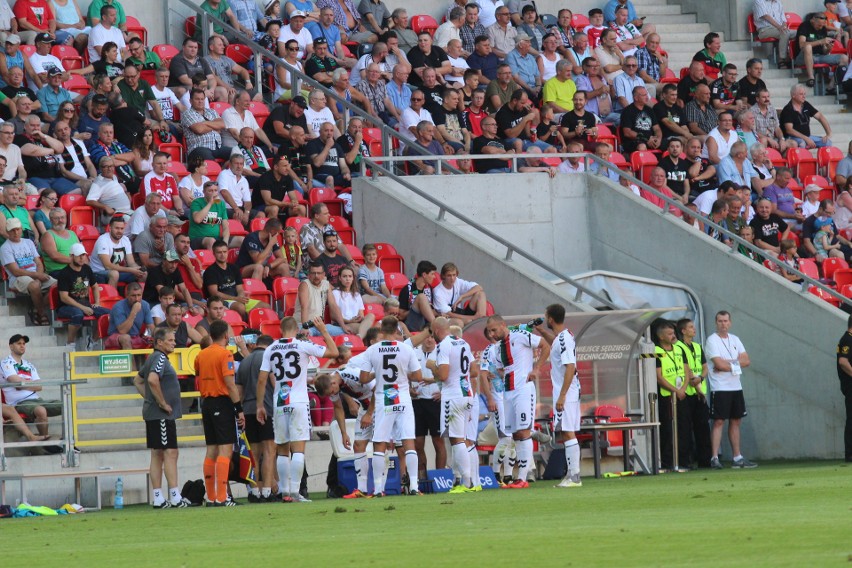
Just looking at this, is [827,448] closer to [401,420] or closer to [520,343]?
[520,343]

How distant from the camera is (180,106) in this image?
2231cm

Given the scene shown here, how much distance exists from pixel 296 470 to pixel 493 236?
620 centimetres

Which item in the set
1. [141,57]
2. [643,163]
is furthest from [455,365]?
[643,163]

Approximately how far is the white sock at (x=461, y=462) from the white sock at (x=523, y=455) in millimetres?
716

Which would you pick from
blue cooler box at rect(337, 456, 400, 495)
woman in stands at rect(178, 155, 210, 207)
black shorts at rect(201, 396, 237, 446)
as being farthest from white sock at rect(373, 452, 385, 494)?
woman in stands at rect(178, 155, 210, 207)

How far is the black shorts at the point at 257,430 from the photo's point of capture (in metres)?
16.5

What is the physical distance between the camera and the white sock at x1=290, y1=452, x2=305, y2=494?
15961 millimetres

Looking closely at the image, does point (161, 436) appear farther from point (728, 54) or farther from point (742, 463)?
point (728, 54)

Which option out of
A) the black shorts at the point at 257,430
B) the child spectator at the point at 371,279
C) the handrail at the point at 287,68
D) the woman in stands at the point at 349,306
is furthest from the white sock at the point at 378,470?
the handrail at the point at 287,68

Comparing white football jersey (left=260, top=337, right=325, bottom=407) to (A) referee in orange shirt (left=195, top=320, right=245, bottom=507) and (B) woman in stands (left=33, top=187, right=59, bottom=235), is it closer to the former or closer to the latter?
(A) referee in orange shirt (left=195, top=320, right=245, bottom=507)

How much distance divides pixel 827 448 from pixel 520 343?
5970 mm

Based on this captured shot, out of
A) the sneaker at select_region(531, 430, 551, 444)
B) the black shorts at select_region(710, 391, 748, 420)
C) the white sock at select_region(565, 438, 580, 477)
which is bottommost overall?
the white sock at select_region(565, 438, 580, 477)

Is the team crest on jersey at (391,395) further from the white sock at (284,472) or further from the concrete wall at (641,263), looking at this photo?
the concrete wall at (641,263)

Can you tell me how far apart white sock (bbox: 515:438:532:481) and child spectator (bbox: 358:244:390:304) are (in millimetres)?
4438
